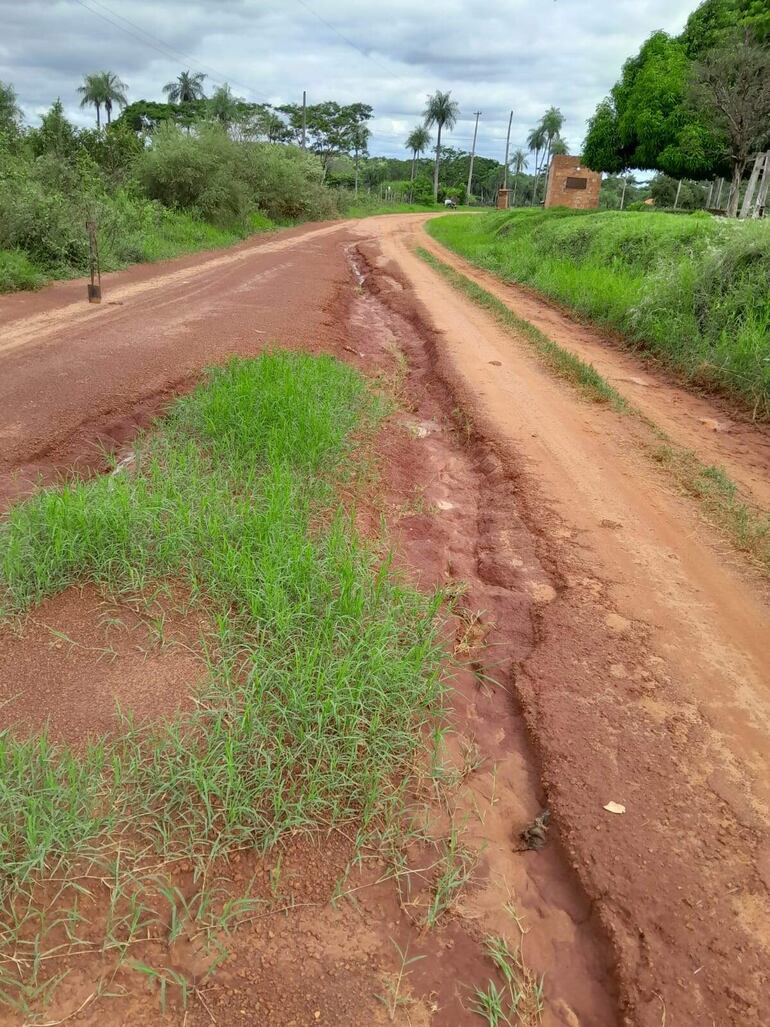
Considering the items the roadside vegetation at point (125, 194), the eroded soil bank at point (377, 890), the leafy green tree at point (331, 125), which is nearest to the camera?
the eroded soil bank at point (377, 890)

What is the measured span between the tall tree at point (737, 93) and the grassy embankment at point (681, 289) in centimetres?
832

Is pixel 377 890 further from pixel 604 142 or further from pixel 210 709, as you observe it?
pixel 604 142

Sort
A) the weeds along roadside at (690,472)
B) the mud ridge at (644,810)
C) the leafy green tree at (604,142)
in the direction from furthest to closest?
the leafy green tree at (604,142)
the weeds along roadside at (690,472)
the mud ridge at (644,810)

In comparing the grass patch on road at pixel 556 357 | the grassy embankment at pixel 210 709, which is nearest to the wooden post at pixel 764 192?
the grass patch on road at pixel 556 357

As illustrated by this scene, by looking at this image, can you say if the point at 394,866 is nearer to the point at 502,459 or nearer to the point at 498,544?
the point at 498,544

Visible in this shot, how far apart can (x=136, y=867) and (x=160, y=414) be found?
14.2ft

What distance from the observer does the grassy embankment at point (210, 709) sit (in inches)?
77.5

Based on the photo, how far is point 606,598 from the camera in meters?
3.63

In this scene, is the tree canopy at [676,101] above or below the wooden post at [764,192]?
above

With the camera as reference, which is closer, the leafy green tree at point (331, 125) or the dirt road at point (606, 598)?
the dirt road at point (606, 598)

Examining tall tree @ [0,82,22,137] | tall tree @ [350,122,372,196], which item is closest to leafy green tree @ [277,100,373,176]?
tall tree @ [350,122,372,196]

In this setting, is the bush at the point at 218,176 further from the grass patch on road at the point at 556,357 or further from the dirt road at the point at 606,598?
the dirt road at the point at 606,598

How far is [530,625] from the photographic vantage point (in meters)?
3.49

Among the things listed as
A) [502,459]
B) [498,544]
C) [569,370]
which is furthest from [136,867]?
[569,370]
